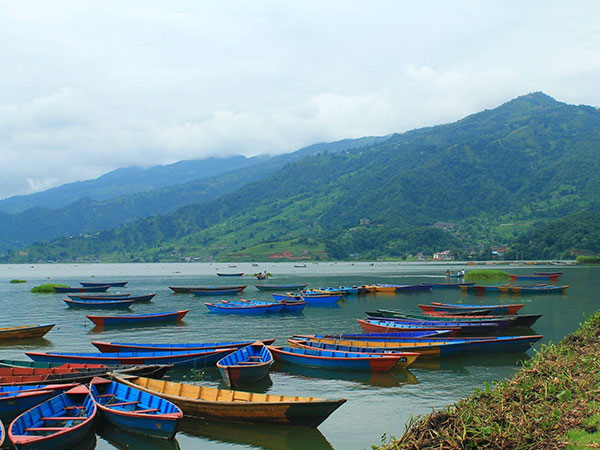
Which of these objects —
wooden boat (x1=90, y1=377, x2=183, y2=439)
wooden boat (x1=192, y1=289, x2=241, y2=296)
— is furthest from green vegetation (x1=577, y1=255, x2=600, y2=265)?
wooden boat (x1=90, y1=377, x2=183, y2=439)

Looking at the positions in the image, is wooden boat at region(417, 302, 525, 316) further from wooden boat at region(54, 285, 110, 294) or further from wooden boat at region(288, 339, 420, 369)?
wooden boat at region(54, 285, 110, 294)

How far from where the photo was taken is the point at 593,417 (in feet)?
42.7

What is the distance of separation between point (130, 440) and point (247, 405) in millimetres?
4113

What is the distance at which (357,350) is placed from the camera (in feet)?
92.6

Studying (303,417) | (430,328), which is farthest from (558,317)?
(303,417)

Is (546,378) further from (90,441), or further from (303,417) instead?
(90,441)

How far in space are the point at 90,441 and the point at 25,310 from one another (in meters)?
49.6

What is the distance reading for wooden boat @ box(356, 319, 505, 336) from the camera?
122 feet

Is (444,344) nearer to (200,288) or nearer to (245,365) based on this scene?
(245,365)

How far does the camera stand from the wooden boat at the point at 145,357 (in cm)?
2619

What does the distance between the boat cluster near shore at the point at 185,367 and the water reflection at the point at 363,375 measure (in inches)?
11.0

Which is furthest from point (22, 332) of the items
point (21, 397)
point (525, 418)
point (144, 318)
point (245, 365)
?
point (525, 418)

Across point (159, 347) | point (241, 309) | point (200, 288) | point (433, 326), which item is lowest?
point (200, 288)

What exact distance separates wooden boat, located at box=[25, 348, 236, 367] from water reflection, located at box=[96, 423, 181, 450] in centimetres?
737
